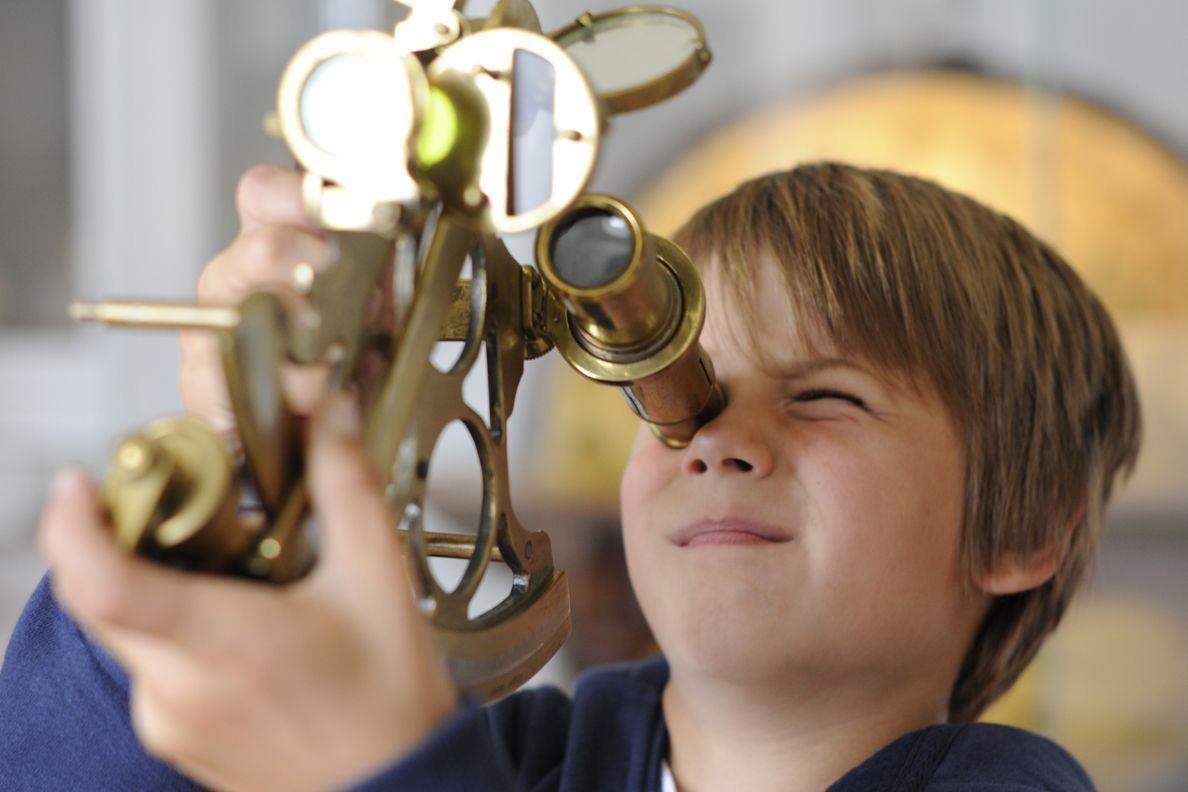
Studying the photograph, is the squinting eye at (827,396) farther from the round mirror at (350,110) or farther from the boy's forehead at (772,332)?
the round mirror at (350,110)

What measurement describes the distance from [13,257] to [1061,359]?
162 cm

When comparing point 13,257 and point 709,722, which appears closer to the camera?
point 709,722

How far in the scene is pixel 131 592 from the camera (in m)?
0.33

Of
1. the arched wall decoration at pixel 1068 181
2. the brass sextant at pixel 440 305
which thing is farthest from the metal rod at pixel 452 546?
the arched wall decoration at pixel 1068 181

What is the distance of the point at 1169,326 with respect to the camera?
154cm

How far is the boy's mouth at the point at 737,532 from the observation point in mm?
647

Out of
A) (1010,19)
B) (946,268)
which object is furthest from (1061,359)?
(1010,19)

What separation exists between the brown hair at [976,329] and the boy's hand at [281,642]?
36cm

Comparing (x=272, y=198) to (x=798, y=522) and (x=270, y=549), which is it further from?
(x=798, y=522)

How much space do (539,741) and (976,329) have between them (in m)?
0.35

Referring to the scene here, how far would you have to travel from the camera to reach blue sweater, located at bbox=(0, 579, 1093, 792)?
593 mm

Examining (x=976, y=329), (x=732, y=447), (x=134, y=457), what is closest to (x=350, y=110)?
(x=134, y=457)

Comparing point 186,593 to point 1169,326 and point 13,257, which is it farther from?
point 13,257

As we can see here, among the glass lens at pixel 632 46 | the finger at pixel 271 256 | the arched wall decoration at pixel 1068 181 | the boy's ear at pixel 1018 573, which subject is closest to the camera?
the finger at pixel 271 256
